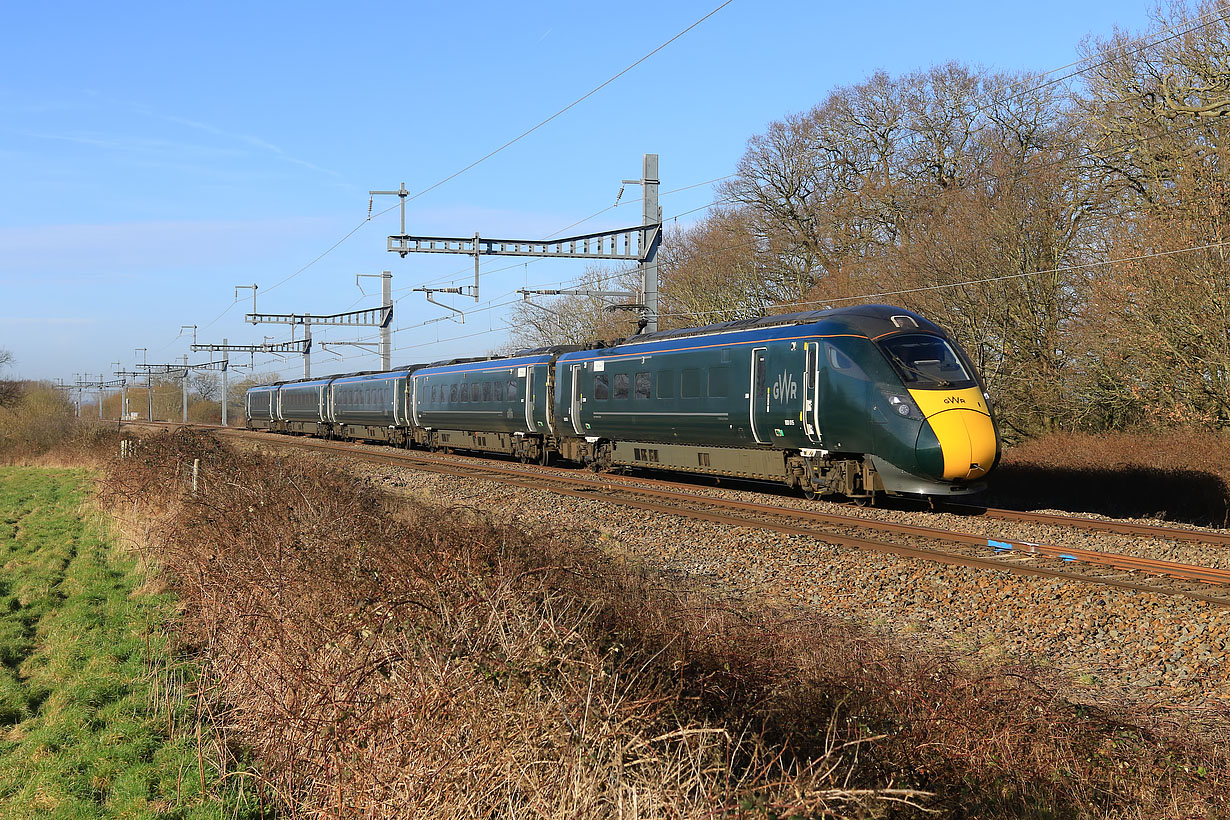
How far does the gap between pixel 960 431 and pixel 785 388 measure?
10.3ft

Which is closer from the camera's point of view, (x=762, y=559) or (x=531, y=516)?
(x=762, y=559)

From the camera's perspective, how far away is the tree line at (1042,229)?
2036 centimetres

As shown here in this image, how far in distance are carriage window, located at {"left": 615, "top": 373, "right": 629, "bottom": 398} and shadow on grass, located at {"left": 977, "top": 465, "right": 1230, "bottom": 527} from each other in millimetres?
7728

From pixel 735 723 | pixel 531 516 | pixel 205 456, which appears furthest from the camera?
pixel 205 456

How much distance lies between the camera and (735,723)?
4.43m

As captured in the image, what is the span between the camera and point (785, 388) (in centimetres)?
1609

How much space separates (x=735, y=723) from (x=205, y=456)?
16213 mm

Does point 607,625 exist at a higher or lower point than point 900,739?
higher

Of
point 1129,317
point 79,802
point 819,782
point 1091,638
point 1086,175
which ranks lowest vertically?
point 79,802

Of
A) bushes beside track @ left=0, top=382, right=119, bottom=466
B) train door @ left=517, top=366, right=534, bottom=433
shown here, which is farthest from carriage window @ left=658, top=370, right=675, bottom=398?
bushes beside track @ left=0, top=382, right=119, bottom=466

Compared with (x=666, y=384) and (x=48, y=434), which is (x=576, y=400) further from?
(x=48, y=434)

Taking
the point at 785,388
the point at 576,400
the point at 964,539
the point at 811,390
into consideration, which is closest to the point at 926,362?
the point at 811,390

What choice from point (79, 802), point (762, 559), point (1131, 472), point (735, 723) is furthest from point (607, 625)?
point (1131, 472)

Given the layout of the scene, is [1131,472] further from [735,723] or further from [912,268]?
[735,723]
